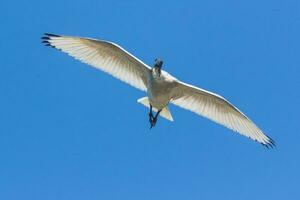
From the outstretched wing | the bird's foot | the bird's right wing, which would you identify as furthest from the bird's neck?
the outstretched wing

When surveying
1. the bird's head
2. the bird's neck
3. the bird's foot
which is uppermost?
the bird's head

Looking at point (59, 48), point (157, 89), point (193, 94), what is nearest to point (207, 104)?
point (193, 94)

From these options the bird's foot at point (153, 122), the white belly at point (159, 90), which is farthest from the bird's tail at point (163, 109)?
the white belly at point (159, 90)

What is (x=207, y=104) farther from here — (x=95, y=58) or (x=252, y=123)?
(x=95, y=58)

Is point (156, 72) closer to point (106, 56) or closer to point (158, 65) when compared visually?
point (158, 65)

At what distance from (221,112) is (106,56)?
3.48 meters

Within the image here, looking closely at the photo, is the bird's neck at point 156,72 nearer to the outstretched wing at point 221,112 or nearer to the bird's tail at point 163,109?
the bird's tail at point 163,109

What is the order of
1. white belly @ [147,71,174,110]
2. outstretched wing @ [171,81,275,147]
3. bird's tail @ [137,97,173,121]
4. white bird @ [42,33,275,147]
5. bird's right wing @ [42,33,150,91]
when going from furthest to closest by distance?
1. outstretched wing @ [171,81,275,147]
2. bird's tail @ [137,97,173,121]
3. bird's right wing @ [42,33,150,91]
4. white bird @ [42,33,275,147]
5. white belly @ [147,71,174,110]

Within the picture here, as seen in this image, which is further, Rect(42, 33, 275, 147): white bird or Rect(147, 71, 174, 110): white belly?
Rect(42, 33, 275, 147): white bird

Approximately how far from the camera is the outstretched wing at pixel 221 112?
2538 centimetres

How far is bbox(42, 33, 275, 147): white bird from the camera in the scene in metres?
23.9

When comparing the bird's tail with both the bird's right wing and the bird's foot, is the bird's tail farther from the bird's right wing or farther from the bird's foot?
the bird's foot

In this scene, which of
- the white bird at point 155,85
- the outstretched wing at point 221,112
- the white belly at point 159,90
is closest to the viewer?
the white belly at point 159,90

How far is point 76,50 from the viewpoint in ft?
80.1
